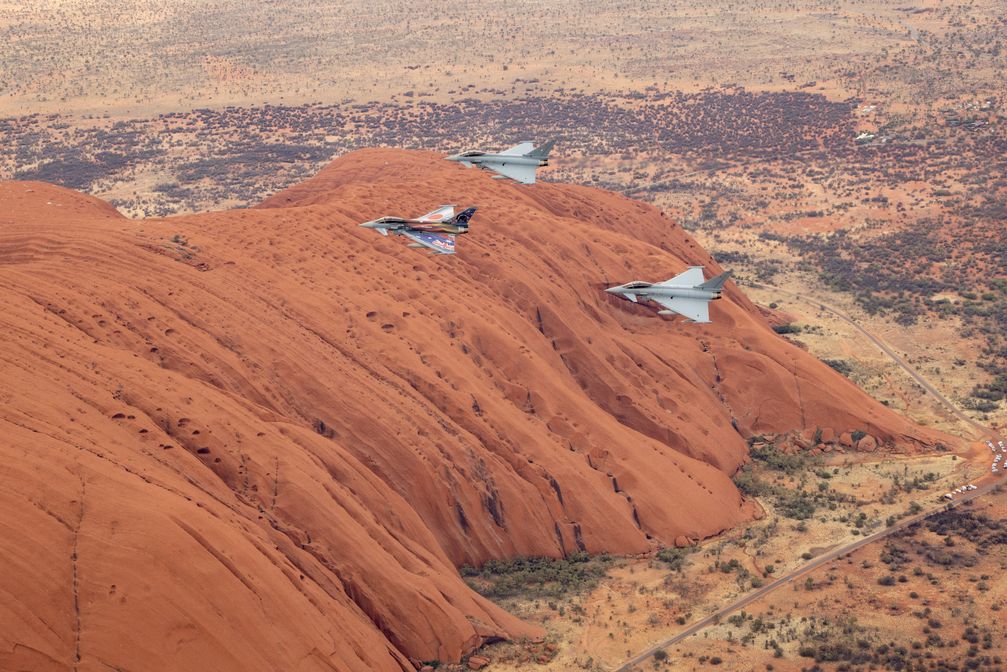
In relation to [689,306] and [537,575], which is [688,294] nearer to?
[689,306]

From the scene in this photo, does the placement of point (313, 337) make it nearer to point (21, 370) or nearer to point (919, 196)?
point (21, 370)

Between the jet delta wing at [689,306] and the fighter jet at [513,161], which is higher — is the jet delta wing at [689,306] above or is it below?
below

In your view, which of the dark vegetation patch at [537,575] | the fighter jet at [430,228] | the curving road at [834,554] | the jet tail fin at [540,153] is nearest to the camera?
the curving road at [834,554]

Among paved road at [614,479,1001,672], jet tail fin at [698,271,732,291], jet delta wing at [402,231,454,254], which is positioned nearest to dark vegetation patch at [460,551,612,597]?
paved road at [614,479,1001,672]

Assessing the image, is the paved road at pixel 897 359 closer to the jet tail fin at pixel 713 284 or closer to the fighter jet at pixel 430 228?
the jet tail fin at pixel 713 284

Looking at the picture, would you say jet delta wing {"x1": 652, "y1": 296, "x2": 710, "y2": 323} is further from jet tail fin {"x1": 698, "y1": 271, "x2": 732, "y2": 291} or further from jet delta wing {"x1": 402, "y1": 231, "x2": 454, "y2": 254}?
jet delta wing {"x1": 402, "y1": 231, "x2": 454, "y2": 254}

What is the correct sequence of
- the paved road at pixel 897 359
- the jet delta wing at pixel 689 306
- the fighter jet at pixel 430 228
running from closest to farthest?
the fighter jet at pixel 430 228
the jet delta wing at pixel 689 306
the paved road at pixel 897 359

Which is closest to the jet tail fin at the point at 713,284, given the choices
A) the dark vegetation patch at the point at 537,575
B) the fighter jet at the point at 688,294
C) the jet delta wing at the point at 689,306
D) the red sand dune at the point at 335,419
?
the fighter jet at the point at 688,294
